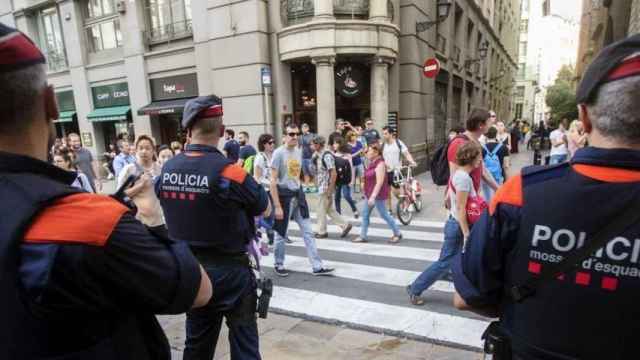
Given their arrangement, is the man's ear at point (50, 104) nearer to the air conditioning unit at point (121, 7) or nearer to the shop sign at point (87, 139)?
the air conditioning unit at point (121, 7)

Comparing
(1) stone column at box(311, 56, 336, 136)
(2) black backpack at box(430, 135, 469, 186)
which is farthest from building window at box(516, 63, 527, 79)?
(2) black backpack at box(430, 135, 469, 186)

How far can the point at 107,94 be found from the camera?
1705 centimetres

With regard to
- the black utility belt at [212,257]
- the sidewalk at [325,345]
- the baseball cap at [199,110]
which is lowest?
the sidewalk at [325,345]

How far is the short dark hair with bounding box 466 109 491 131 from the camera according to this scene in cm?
470

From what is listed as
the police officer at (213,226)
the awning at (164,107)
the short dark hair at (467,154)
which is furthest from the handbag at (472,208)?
the awning at (164,107)

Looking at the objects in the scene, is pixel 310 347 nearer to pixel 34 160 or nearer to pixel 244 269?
pixel 244 269

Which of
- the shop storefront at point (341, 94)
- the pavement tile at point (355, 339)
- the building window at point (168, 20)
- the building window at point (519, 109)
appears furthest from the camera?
the building window at point (519, 109)

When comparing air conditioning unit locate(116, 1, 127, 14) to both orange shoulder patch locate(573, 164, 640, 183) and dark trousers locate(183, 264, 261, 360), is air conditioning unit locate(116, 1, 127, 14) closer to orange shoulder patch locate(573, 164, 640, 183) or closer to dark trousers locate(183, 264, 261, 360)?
dark trousers locate(183, 264, 261, 360)

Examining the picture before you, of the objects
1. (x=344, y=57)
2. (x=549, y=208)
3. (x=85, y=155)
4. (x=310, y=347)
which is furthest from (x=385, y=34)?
(x=549, y=208)

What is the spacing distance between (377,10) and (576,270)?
40.8 ft

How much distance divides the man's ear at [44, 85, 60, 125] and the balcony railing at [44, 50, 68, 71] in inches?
868

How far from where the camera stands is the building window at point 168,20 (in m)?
14.3

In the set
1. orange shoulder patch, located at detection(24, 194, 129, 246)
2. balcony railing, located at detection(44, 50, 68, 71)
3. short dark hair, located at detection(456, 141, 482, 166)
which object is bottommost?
short dark hair, located at detection(456, 141, 482, 166)

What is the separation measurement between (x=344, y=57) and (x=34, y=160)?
1230cm
